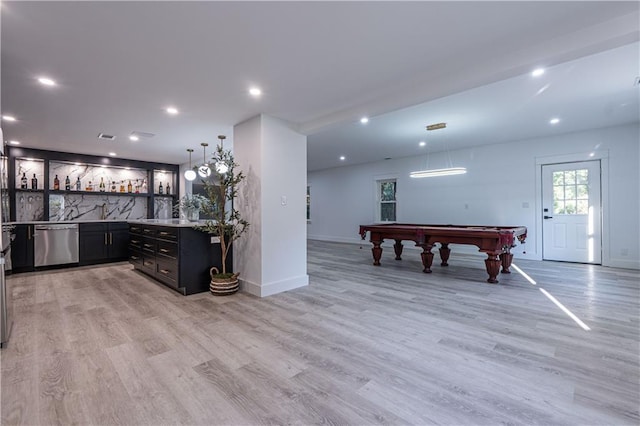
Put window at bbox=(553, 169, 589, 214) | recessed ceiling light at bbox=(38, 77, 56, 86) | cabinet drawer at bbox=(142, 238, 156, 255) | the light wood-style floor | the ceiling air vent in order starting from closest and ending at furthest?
the light wood-style floor
recessed ceiling light at bbox=(38, 77, 56, 86)
cabinet drawer at bbox=(142, 238, 156, 255)
the ceiling air vent
window at bbox=(553, 169, 589, 214)

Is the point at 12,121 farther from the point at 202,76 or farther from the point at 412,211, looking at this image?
the point at 412,211

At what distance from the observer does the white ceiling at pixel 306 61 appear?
6.20 feet

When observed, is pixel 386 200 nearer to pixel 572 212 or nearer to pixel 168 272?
pixel 572 212

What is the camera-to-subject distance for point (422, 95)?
9.44ft

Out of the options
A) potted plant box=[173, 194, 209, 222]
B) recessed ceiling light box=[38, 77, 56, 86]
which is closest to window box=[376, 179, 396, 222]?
potted plant box=[173, 194, 209, 222]

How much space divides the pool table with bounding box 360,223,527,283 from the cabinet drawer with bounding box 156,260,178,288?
11.1 feet

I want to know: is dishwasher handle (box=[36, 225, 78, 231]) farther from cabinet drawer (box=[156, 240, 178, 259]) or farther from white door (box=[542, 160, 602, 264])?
white door (box=[542, 160, 602, 264])

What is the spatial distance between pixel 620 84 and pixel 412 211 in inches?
190

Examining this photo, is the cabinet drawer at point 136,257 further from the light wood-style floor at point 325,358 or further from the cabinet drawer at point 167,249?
the light wood-style floor at point 325,358

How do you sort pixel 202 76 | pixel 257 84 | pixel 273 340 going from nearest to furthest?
1. pixel 273 340
2. pixel 202 76
3. pixel 257 84

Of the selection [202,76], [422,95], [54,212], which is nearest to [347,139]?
[422,95]

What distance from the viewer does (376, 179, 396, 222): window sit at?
844cm

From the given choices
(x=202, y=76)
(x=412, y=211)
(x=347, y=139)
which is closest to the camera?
(x=202, y=76)

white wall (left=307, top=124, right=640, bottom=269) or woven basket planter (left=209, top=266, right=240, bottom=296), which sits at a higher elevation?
white wall (left=307, top=124, right=640, bottom=269)
